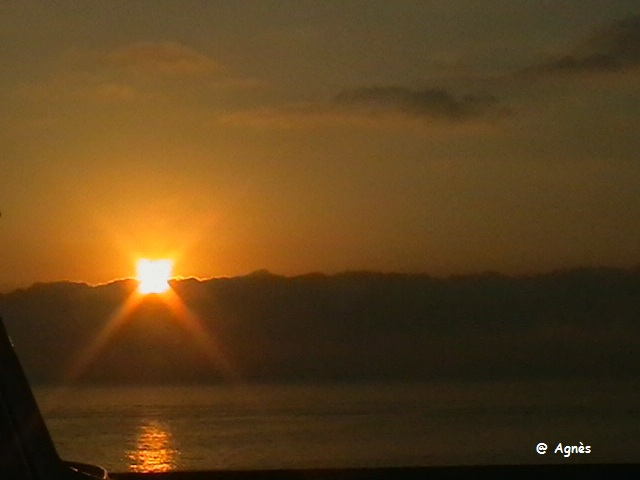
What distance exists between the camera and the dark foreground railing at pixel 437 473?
7.27 meters

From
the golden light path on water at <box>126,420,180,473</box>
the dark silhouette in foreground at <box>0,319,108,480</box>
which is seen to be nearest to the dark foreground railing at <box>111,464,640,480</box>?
the dark silhouette in foreground at <box>0,319,108,480</box>

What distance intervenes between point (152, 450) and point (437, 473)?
42322 millimetres

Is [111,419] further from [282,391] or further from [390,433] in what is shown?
[282,391]

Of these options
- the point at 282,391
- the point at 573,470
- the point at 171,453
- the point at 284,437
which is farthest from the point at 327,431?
the point at 573,470

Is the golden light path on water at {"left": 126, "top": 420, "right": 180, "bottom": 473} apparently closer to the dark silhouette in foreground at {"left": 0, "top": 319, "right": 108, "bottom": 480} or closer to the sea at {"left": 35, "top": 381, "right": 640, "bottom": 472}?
the sea at {"left": 35, "top": 381, "right": 640, "bottom": 472}

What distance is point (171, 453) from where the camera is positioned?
48188 mm

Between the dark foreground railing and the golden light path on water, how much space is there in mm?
25034

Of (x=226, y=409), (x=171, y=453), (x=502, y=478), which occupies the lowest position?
(x=502, y=478)

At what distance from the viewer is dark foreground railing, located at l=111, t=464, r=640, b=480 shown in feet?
23.9

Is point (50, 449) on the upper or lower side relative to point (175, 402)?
lower

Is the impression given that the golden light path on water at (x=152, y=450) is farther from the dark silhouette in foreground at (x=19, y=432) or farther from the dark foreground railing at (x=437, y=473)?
the dark silhouette in foreground at (x=19, y=432)

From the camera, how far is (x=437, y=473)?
736cm

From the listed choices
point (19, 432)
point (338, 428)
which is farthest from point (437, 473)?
point (338, 428)

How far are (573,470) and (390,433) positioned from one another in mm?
63452
